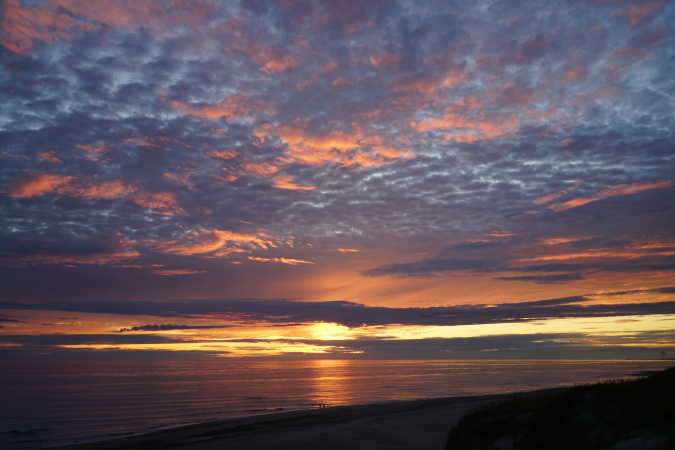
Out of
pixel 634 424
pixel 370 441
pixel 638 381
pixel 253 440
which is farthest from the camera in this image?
pixel 253 440

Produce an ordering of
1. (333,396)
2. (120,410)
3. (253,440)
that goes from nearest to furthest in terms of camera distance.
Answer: (253,440)
(120,410)
(333,396)

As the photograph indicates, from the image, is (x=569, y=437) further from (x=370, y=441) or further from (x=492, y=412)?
(x=370, y=441)

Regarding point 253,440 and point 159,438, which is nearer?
point 253,440

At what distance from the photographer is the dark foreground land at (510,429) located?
10562mm

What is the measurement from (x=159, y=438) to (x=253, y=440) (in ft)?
28.8

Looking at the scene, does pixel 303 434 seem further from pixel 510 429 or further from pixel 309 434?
pixel 510 429

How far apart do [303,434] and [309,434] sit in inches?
21.4

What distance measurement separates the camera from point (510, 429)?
14.5 meters

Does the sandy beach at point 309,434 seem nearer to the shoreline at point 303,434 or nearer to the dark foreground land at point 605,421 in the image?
the shoreline at point 303,434

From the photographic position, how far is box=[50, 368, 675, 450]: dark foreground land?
10.6 metres

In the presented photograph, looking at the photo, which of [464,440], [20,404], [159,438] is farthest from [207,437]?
[20,404]

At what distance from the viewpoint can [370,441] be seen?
2550 centimetres

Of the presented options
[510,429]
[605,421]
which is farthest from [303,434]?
[605,421]

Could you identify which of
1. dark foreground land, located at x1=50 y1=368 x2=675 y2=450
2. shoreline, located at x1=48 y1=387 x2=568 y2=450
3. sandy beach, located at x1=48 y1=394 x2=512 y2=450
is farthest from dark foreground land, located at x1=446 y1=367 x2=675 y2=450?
sandy beach, located at x1=48 y1=394 x2=512 y2=450
